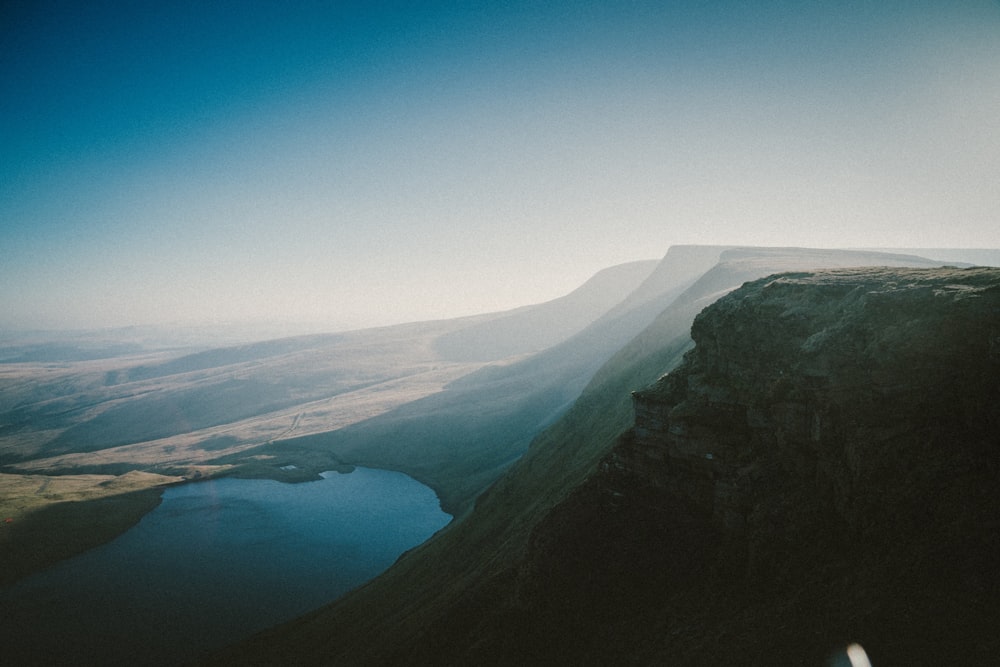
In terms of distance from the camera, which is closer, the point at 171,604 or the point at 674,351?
the point at 171,604

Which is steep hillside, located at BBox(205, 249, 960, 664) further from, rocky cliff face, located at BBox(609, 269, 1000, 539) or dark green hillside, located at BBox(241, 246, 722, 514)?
dark green hillside, located at BBox(241, 246, 722, 514)

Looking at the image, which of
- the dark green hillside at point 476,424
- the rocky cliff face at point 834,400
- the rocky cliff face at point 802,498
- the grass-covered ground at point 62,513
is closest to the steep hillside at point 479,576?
the rocky cliff face at point 802,498

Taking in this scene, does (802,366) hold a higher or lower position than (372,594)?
higher

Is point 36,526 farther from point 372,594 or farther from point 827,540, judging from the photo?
point 827,540

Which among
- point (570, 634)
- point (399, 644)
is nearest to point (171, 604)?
point (399, 644)

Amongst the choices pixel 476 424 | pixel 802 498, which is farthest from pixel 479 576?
pixel 476 424
